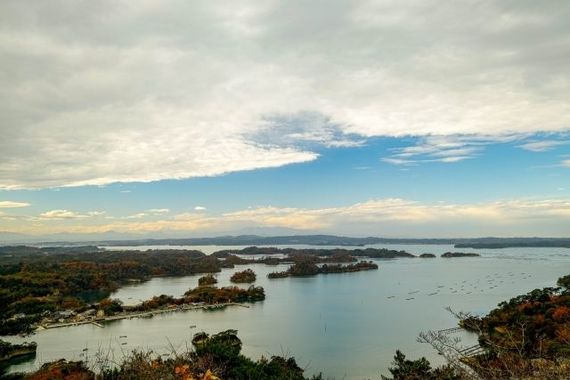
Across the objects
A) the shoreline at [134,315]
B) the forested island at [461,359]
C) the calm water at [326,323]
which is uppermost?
the forested island at [461,359]

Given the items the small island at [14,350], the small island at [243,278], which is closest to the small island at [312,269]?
the small island at [243,278]

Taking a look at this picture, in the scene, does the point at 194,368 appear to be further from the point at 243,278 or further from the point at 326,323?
the point at 243,278

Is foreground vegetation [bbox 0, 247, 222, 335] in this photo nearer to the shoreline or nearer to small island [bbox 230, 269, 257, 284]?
the shoreline

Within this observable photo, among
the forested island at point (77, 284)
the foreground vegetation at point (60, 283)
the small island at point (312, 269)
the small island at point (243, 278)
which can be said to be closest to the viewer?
the foreground vegetation at point (60, 283)

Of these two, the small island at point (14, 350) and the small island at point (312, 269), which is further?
the small island at point (312, 269)

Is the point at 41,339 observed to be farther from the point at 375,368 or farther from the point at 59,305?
the point at 375,368

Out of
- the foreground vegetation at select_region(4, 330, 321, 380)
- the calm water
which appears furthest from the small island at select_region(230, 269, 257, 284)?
the foreground vegetation at select_region(4, 330, 321, 380)

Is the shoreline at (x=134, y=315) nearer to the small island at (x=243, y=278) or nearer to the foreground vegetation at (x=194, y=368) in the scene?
the foreground vegetation at (x=194, y=368)

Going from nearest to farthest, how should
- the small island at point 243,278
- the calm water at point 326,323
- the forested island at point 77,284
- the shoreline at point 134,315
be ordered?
Result: 1. the calm water at point 326,323
2. the forested island at point 77,284
3. the shoreline at point 134,315
4. the small island at point 243,278

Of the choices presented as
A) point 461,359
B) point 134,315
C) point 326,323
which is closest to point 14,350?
point 134,315

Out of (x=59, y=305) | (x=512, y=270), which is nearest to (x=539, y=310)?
(x=59, y=305)
